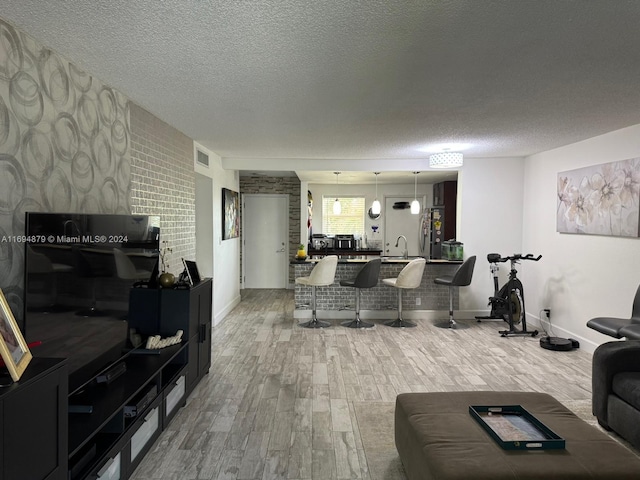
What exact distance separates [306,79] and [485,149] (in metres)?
3.50

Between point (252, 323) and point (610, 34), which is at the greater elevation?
point (610, 34)

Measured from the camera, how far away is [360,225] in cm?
1005

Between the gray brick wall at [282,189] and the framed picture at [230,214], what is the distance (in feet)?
3.91

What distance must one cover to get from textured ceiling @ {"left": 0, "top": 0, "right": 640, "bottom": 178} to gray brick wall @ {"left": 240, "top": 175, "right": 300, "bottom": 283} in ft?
15.0

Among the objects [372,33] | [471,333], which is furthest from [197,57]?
[471,333]

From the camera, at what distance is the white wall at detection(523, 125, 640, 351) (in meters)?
4.29

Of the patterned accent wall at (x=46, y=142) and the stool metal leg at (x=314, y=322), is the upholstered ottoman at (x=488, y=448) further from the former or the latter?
the stool metal leg at (x=314, y=322)

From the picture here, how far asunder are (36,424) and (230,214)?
18.7 feet

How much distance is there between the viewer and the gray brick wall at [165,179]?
368 cm

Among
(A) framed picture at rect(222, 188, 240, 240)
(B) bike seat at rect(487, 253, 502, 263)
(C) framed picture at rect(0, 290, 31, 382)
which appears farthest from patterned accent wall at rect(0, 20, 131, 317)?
(B) bike seat at rect(487, 253, 502, 263)

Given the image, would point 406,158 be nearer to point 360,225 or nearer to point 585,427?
point 360,225

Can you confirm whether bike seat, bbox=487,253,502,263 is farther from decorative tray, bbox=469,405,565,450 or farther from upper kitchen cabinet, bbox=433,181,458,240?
decorative tray, bbox=469,405,565,450

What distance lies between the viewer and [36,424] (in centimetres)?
153

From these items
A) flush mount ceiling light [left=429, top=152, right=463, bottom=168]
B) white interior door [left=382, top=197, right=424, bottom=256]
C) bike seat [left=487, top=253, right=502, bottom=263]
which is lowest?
bike seat [left=487, top=253, right=502, bottom=263]
